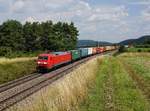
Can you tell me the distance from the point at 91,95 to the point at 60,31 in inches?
4236

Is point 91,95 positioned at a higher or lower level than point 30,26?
lower

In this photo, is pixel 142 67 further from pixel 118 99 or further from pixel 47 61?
pixel 118 99

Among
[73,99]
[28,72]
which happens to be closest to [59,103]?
[73,99]

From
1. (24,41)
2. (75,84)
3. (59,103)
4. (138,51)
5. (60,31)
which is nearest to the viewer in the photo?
(59,103)

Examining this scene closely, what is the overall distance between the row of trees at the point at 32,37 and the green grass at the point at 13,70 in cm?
5493

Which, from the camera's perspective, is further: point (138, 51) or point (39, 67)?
point (138, 51)

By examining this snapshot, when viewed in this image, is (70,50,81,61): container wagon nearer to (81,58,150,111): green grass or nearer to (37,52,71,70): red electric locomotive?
(37,52,71,70): red electric locomotive

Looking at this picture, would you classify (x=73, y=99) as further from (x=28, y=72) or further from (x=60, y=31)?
(x=60, y=31)

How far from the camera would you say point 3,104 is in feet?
79.6

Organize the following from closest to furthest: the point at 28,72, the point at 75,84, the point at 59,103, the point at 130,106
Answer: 1. the point at 59,103
2. the point at 130,106
3. the point at 75,84
4. the point at 28,72

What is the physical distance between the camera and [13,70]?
47344mm

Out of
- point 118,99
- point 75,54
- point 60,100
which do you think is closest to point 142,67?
point 75,54

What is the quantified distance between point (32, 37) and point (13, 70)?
71354mm

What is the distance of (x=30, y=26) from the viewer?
122 meters
